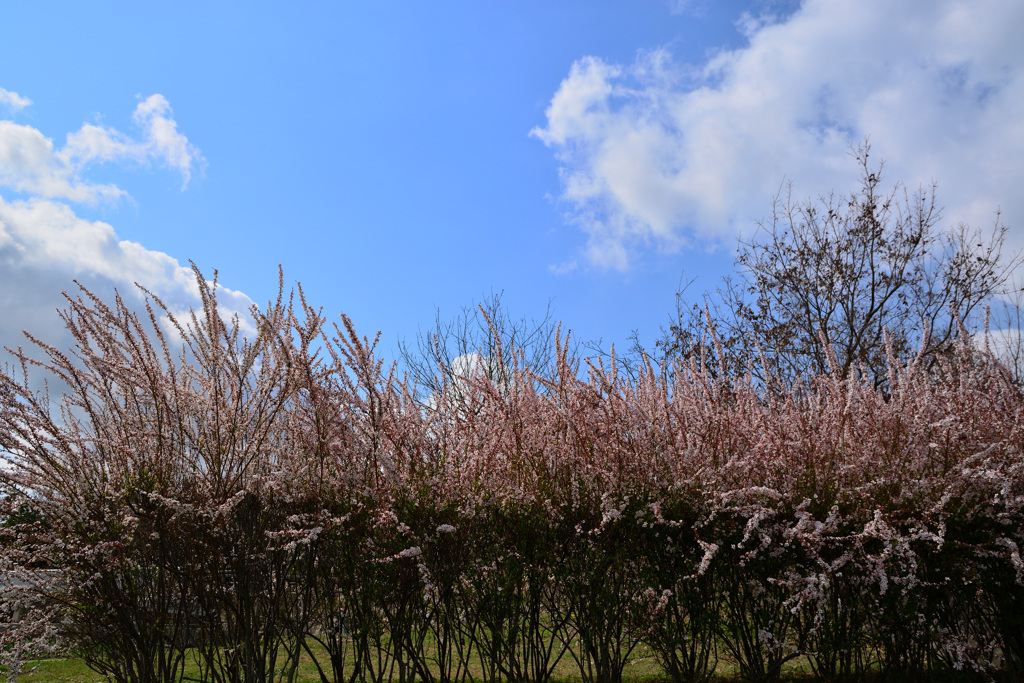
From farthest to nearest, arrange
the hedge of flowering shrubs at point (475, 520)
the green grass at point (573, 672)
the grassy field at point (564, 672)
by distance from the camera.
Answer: the grassy field at point (564, 672) → the green grass at point (573, 672) → the hedge of flowering shrubs at point (475, 520)

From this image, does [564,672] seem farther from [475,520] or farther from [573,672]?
[475,520]

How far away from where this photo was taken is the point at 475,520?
4.54 m

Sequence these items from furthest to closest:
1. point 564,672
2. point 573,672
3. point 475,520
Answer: point 564,672 → point 573,672 → point 475,520

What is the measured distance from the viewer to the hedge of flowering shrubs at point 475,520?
427 cm

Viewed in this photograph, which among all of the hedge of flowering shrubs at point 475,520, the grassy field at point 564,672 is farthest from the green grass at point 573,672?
the hedge of flowering shrubs at point 475,520

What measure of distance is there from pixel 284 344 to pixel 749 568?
3.34 m

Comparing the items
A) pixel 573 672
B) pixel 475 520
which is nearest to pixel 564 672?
pixel 573 672

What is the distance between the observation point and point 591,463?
4.83 metres

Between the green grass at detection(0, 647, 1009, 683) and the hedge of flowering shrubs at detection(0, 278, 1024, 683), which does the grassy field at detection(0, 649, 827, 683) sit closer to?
the green grass at detection(0, 647, 1009, 683)

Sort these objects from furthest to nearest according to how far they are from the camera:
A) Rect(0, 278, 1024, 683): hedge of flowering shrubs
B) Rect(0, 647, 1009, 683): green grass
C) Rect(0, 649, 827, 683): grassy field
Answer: Rect(0, 649, 827, 683): grassy field → Rect(0, 647, 1009, 683): green grass → Rect(0, 278, 1024, 683): hedge of flowering shrubs

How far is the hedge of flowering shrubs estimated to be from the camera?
168 inches

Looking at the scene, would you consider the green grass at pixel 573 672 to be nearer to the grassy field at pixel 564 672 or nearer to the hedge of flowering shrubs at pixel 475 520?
the grassy field at pixel 564 672

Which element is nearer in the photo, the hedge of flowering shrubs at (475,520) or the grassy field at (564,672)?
the hedge of flowering shrubs at (475,520)

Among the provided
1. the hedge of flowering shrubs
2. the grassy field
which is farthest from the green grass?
the hedge of flowering shrubs
